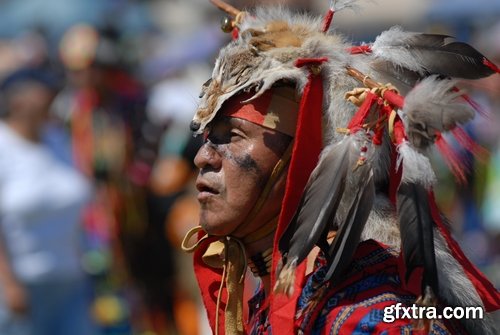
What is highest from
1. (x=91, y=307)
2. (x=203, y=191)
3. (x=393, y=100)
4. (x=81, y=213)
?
(x=393, y=100)

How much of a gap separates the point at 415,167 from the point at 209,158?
2.13 feet

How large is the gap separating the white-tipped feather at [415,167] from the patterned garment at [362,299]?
24 centimetres

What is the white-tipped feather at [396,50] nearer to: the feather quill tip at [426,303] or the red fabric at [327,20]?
the red fabric at [327,20]

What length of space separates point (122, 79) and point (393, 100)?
20.5 feet

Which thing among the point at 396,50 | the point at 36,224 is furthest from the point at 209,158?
the point at 36,224

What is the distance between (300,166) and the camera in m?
3.05

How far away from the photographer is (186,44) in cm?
1202

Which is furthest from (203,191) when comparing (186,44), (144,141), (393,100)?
(186,44)

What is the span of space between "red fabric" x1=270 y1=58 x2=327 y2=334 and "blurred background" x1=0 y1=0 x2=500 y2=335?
3112mm

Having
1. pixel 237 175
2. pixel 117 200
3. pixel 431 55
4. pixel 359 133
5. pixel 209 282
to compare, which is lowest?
pixel 117 200

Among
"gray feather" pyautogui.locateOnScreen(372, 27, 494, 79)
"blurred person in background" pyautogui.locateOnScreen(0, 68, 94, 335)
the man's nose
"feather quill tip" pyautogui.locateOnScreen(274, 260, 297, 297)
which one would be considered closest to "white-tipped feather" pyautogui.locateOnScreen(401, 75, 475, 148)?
"gray feather" pyautogui.locateOnScreen(372, 27, 494, 79)

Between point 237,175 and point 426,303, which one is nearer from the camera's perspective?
point 426,303

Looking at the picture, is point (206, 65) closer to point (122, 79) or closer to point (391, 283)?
point (122, 79)

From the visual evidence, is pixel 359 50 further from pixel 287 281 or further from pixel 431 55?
pixel 287 281
